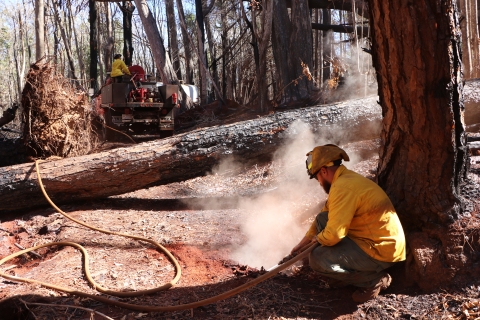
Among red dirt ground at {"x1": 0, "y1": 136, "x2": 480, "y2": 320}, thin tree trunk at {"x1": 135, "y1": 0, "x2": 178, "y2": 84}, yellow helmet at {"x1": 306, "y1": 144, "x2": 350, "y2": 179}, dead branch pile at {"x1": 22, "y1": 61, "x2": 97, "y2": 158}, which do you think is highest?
thin tree trunk at {"x1": 135, "y1": 0, "x2": 178, "y2": 84}

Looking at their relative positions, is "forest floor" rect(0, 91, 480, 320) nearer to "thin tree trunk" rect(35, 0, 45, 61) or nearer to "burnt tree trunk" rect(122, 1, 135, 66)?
"thin tree trunk" rect(35, 0, 45, 61)

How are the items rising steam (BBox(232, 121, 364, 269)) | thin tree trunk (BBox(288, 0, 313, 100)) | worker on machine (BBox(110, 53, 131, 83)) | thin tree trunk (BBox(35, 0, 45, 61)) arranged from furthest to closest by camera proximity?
1. thin tree trunk (BBox(35, 0, 45, 61))
2. worker on machine (BBox(110, 53, 131, 83))
3. thin tree trunk (BBox(288, 0, 313, 100))
4. rising steam (BBox(232, 121, 364, 269))

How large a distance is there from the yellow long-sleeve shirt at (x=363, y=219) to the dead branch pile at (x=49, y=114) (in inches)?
227

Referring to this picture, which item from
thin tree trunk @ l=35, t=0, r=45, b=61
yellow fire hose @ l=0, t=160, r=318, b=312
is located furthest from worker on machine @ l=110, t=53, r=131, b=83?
yellow fire hose @ l=0, t=160, r=318, b=312

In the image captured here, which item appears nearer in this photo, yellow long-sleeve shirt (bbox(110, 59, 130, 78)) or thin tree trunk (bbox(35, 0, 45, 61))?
yellow long-sleeve shirt (bbox(110, 59, 130, 78))

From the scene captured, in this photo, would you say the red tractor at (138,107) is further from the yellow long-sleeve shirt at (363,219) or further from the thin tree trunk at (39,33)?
the yellow long-sleeve shirt at (363,219)

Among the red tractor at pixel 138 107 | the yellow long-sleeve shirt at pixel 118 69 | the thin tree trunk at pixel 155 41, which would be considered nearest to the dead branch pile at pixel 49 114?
the red tractor at pixel 138 107

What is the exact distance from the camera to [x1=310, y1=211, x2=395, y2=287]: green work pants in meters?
3.49

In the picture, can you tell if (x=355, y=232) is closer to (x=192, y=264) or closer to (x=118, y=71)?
(x=192, y=264)

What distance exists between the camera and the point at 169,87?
36.6 feet

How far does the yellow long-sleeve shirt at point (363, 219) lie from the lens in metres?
3.30

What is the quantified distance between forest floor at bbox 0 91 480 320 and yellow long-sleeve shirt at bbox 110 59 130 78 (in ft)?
19.0

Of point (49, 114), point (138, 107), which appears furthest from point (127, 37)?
point (49, 114)

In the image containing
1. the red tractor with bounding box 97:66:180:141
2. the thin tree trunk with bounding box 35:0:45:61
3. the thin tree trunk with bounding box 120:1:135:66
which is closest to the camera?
the red tractor with bounding box 97:66:180:141
